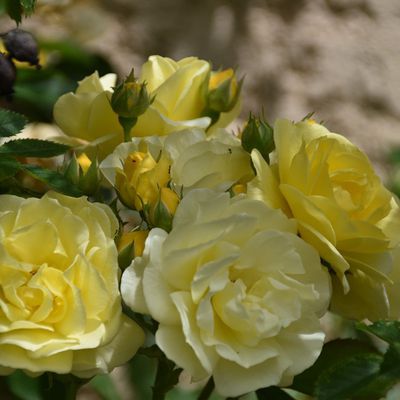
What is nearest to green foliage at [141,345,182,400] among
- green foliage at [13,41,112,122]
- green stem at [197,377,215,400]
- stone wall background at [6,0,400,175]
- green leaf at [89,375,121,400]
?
green stem at [197,377,215,400]

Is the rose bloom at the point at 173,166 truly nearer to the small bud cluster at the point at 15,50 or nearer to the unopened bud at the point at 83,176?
the unopened bud at the point at 83,176

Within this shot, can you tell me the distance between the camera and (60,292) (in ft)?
2.04

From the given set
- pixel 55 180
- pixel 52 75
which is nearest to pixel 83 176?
pixel 55 180

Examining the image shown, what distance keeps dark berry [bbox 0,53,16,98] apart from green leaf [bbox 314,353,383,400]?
368 mm

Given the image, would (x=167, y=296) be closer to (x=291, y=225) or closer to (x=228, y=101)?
(x=291, y=225)

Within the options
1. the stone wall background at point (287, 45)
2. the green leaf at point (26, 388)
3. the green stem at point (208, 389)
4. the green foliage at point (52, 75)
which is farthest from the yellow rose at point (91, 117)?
the stone wall background at point (287, 45)

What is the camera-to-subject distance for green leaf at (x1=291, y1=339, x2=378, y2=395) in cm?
77

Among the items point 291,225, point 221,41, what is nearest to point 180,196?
point 291,225

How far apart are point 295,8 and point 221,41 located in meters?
0.17

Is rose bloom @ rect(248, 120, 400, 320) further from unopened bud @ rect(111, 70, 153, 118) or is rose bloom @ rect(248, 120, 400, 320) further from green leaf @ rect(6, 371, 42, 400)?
green leaf @ rect(6, 371, 42, 400)

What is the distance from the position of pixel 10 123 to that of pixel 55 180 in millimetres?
57

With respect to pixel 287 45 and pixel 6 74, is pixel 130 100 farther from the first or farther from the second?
pixel 287 45

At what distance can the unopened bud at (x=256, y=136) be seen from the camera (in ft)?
2.34

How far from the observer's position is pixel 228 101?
31.6 inches
